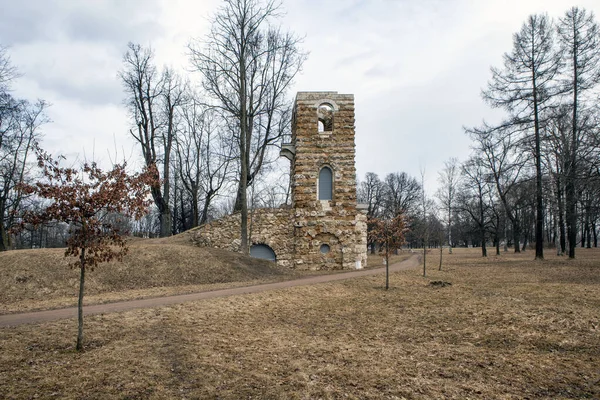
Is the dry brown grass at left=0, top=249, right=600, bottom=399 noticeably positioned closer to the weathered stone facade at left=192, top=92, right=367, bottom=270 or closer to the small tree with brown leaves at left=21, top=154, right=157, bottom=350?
the small tree with brown leaves at left=21, top=154, right=157, bottom=350

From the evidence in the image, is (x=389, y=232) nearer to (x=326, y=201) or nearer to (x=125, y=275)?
(x=326, y=201)

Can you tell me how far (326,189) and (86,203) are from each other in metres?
16.5

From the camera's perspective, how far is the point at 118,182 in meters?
7.00

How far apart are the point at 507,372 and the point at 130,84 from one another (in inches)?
1163

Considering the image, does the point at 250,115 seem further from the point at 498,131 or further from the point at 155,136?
the point at 498,131

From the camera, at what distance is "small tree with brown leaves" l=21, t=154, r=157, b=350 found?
A: 653cm

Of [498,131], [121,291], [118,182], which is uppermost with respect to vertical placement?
[498,131]

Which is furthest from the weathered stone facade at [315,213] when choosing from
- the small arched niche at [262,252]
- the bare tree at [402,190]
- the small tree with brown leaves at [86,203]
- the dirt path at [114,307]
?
the bare tree at [402,190]

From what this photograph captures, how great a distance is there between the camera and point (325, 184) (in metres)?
22.4

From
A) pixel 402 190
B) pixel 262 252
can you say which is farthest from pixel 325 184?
pixel 402 190

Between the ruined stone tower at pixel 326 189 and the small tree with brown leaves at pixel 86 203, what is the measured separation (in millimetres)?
15104

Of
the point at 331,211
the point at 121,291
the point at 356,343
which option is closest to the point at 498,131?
the point at 331,211

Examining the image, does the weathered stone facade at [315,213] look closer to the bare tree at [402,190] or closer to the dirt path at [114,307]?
the dirt path at [114,307]

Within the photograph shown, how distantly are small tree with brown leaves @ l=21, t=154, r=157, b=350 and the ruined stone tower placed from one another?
49.6 feet
